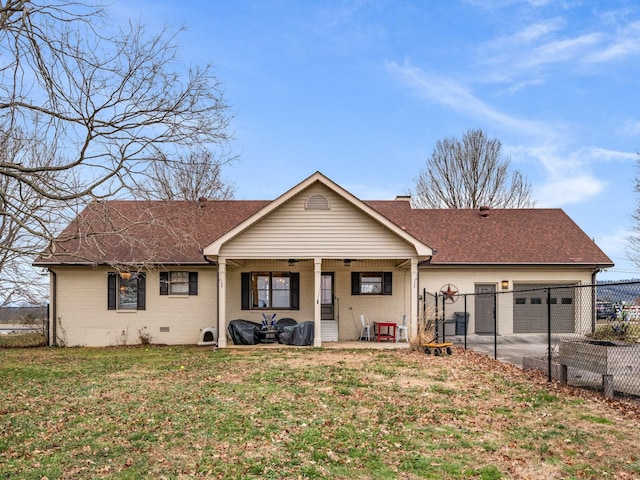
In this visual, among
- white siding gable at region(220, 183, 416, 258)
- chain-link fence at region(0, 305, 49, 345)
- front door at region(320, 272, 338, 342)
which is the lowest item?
chain-link fence at region(0, 305, 49, 345)

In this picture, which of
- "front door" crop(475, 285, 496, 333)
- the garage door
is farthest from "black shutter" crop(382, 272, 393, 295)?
the garage door

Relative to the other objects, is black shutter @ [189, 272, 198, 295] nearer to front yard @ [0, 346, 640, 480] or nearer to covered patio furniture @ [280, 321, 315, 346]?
covered patio furniture @ [280, 321, 315, 346]

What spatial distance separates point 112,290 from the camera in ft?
61.1

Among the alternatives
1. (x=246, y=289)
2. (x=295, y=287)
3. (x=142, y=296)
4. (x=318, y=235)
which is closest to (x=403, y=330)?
(x=295, y=287)

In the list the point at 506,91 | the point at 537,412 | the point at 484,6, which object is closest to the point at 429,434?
the point at 537,412

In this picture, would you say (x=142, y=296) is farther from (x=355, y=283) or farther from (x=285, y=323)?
(x=355, y=283)

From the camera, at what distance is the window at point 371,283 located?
1903 cm

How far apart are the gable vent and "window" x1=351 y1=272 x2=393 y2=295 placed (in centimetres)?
359

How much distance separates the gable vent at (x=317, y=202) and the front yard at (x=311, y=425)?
5.93 m

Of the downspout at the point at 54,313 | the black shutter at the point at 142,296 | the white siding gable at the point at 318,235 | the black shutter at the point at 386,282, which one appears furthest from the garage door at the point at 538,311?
the downspout at the point at 54,313

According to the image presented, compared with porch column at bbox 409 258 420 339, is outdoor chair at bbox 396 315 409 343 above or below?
below

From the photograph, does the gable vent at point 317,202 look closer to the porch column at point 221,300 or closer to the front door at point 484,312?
the porch column at point 221,300

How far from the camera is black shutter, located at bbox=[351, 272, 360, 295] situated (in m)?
19.0

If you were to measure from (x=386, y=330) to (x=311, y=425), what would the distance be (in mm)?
12113
